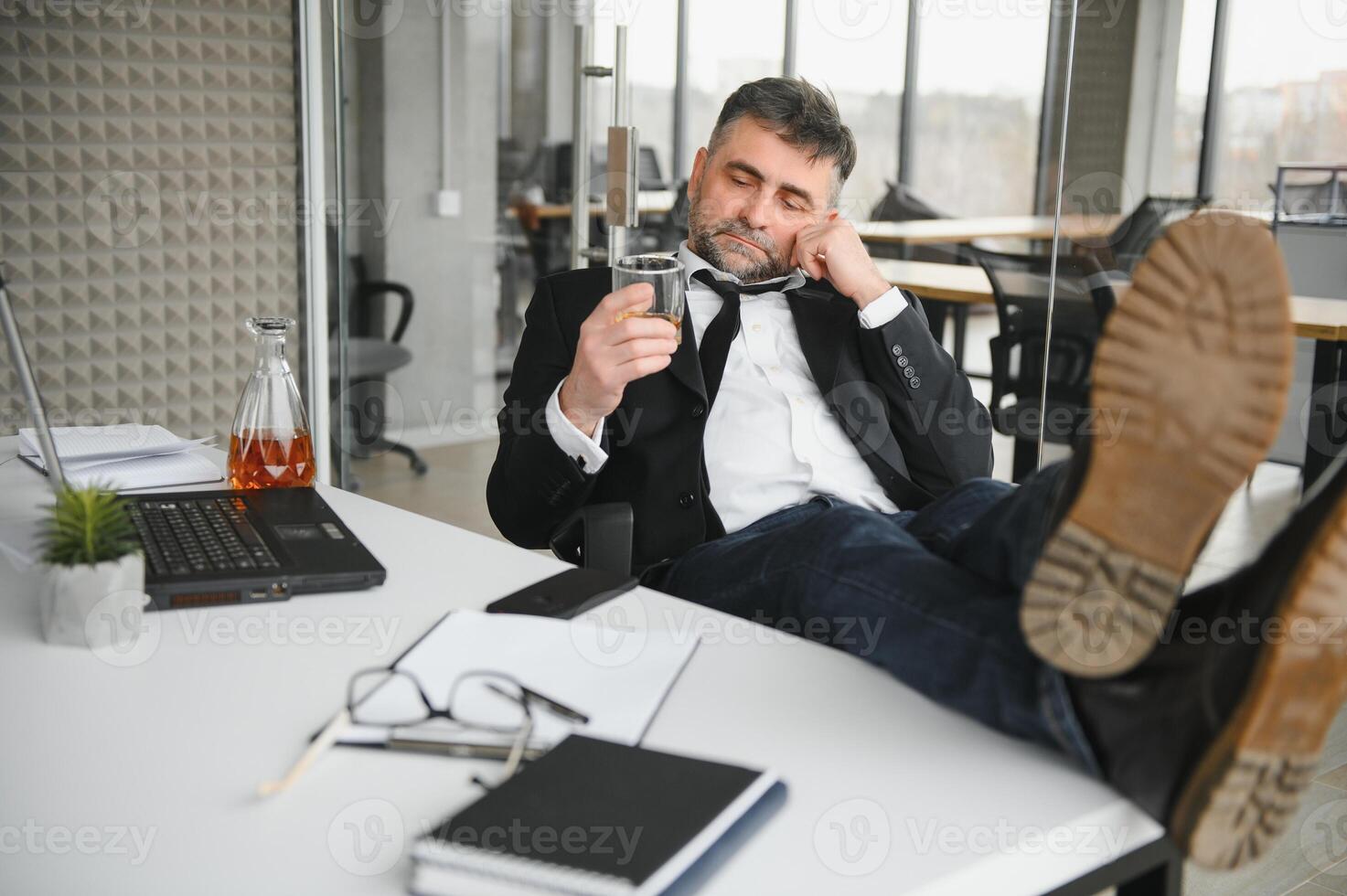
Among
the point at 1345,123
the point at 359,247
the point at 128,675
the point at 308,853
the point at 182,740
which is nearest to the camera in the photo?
the point at 308,853

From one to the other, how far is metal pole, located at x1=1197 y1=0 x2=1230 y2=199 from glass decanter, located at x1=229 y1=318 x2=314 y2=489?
6.48ft

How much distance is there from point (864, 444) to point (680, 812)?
1195 mm

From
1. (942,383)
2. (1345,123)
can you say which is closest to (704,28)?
(1345,123)

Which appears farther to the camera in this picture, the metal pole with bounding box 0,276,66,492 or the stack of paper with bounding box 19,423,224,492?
the stack of paper with bounding box 19,423,224,492

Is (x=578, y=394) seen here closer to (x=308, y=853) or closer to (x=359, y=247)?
(x=308, y=853)

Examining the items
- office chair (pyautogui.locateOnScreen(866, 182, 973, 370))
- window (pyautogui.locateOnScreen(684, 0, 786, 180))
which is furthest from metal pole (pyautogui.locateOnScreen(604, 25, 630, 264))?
office chair (pyautogui.locateOnScreen(866, 182, 973, 370))

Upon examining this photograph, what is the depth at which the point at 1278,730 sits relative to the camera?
0.80m

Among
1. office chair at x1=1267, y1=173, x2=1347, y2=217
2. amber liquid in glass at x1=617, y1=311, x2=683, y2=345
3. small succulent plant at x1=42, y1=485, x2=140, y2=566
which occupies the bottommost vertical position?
small succulent plant at x1=42, y1=485, x2=140, y2=566

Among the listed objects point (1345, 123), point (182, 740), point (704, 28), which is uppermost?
point (704, 28)

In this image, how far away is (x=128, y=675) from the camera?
1087 millimetres

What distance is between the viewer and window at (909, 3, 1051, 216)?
309 centimetres

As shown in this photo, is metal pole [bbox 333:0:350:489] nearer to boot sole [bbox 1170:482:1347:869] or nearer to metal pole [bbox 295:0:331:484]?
metal pole [bbox 295:0:331:484]

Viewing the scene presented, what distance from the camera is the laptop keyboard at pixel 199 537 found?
1.29 m

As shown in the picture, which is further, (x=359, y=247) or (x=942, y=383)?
(x=359, y=247)
